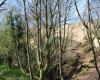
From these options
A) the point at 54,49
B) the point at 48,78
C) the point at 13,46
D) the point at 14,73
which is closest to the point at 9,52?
the point at 13,46

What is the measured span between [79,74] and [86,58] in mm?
5048

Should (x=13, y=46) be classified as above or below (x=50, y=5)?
below

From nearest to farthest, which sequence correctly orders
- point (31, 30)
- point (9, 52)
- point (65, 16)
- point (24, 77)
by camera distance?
point (65, 16)
point (31, 30)
point (24, 77)
point (9, 52)

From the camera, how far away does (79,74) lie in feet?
123

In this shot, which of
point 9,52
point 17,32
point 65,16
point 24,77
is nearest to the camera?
point 65,16

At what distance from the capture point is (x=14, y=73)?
3859cm

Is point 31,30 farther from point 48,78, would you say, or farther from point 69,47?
point 69,47

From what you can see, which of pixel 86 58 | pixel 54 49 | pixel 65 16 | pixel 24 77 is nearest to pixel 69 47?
pixel 86 58

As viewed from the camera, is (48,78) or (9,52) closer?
(48,78)

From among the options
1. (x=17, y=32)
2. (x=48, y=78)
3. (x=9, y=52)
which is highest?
(x=17, y=32)

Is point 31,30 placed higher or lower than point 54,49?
higher

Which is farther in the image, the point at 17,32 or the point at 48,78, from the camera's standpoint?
the point at 17,32

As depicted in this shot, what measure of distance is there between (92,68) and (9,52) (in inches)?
501

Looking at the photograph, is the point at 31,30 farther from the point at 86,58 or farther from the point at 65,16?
the point at 86,58
